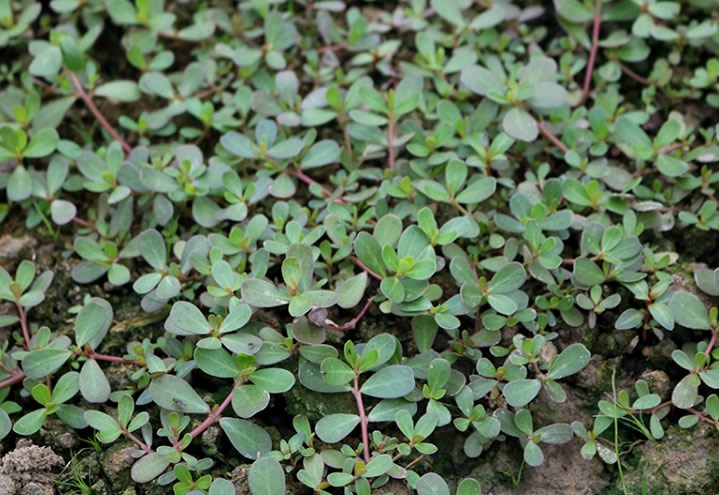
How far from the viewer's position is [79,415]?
6.95ft

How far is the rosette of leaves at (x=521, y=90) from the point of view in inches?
99.6

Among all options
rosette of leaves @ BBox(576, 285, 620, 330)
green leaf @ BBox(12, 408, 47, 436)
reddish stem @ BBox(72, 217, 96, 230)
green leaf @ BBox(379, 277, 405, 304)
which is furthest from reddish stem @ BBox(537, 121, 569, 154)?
green leaf @ BBox(12, 408, 47, 436)

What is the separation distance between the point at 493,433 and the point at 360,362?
38 cm

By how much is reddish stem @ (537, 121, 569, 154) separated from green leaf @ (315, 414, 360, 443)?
1122mm

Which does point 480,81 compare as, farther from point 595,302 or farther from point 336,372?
point 336,372

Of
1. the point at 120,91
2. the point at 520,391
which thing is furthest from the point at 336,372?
the point at 120,91

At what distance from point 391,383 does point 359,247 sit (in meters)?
0.38

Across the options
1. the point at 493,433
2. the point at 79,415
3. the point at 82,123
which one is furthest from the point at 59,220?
the point at 493,433

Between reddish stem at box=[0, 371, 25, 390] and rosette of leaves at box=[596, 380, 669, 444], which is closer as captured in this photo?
rosette of leaves at box=[596, 380, 669, 444]

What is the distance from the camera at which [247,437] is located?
203cm

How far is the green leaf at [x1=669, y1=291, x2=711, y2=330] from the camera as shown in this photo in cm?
216

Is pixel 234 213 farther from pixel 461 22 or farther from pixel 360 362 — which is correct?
pixel 461 22

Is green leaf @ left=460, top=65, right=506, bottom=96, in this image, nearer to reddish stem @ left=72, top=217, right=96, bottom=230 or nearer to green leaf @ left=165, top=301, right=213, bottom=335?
green leaf @ left=165, top=301, right=213, bottom=335

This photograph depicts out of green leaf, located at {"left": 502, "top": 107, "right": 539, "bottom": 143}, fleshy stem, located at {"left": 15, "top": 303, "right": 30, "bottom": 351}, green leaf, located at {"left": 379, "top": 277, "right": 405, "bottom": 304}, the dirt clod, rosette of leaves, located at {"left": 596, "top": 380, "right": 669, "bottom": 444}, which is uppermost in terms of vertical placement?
green leaf, located at {"left": 502, "top": 107, "right": 539, "bottom": 143}
